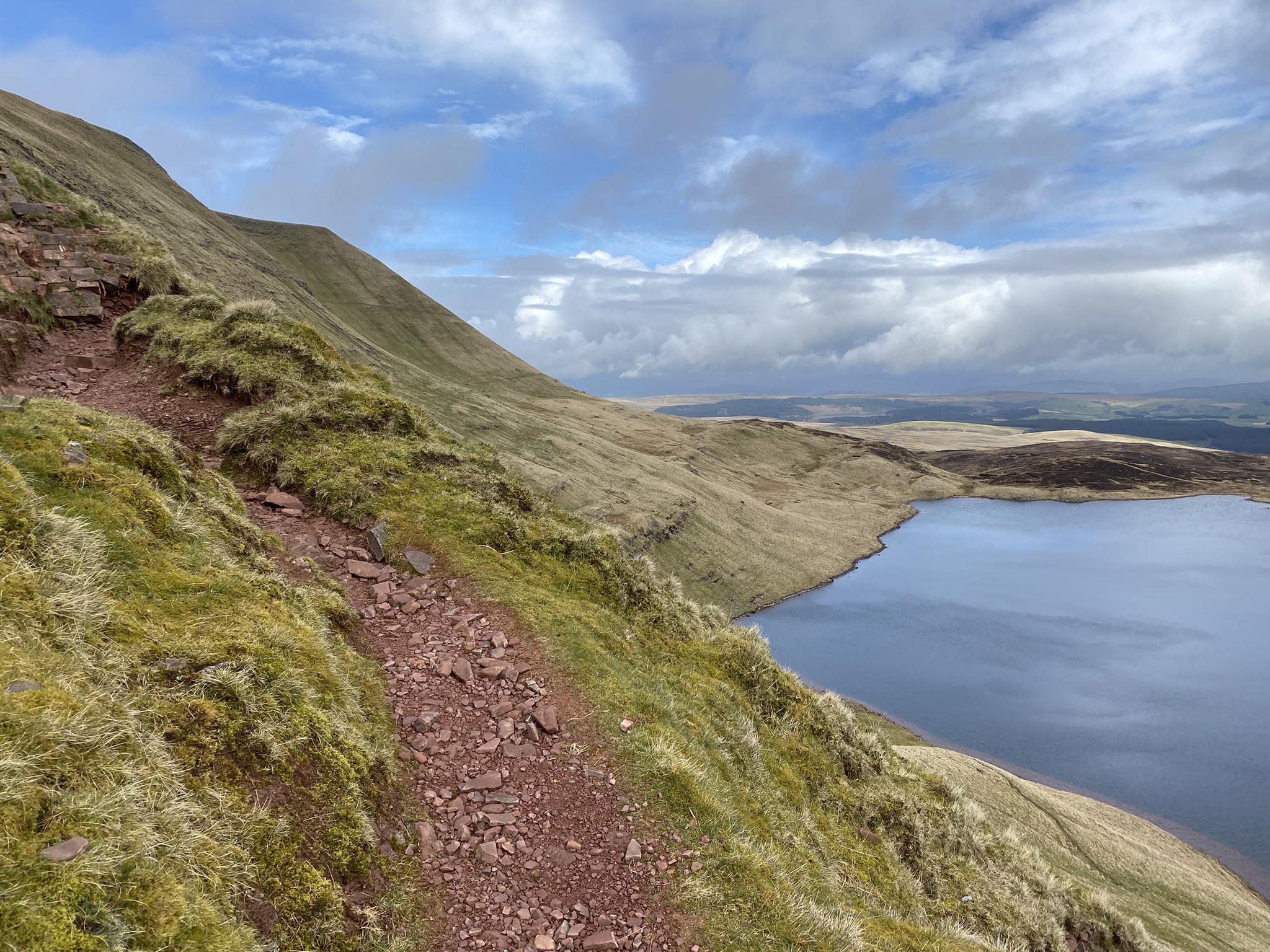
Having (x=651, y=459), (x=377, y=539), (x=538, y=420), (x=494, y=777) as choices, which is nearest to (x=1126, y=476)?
(x=651, y=459)

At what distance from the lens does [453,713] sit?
966cm

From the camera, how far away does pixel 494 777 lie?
871 cm


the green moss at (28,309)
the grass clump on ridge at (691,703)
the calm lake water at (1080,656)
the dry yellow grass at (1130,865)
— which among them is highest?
the green moss at (28,309)

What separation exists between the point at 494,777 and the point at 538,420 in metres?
84.9

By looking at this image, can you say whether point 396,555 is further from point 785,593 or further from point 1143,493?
point 1143,493

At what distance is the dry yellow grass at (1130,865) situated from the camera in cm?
2670

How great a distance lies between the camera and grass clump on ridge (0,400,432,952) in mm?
4508

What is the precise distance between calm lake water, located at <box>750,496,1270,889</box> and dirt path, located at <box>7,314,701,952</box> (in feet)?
163

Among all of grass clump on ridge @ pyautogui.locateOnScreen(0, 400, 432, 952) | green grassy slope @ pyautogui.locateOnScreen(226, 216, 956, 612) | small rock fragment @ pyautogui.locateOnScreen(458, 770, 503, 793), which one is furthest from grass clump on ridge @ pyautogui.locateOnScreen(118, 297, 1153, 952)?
green grassy slope @ pyautogui.locateOnScreen(226, 216, 956, 612)

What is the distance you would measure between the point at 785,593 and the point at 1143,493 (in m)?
150

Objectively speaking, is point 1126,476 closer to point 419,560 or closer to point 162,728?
point 419,560

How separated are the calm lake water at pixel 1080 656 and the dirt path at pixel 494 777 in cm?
4983

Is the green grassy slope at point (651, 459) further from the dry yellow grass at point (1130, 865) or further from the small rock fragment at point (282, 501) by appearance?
the small rock fragment at point (282, 501)

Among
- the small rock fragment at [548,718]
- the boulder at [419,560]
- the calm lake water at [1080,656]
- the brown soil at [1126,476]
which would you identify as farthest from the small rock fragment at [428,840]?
the brown soil at [1126,476]
